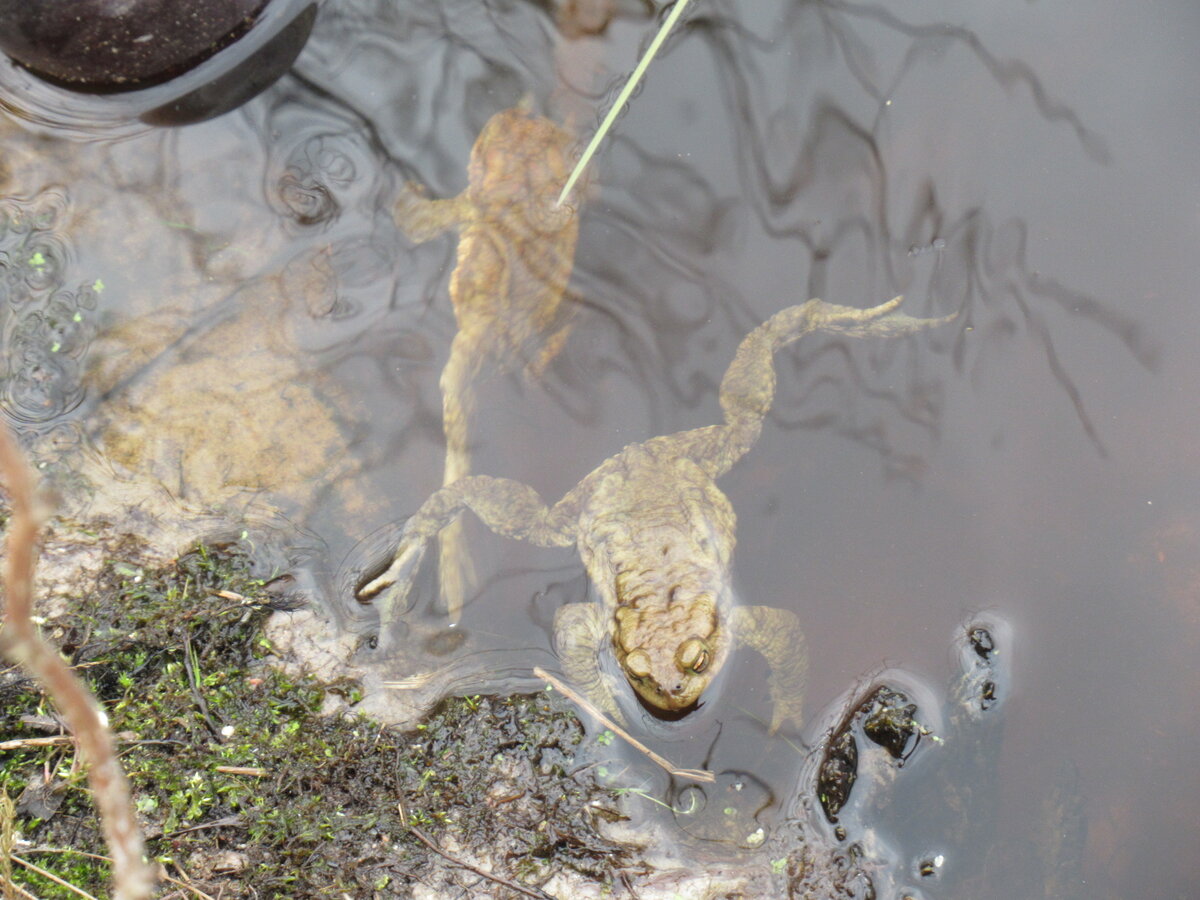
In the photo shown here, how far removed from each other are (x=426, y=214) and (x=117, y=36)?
5.65ft

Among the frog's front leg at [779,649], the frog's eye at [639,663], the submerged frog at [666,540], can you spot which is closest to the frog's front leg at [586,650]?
the submerged frog at [666,540]

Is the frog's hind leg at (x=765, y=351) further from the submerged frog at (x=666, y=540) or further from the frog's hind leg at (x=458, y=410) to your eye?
the frog's hind leg at (x=458, y=410)

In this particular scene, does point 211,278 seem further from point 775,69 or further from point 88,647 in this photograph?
point 775,69

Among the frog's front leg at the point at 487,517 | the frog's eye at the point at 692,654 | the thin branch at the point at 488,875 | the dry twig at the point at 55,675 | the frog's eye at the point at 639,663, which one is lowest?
the thin branch at the point at 488,875

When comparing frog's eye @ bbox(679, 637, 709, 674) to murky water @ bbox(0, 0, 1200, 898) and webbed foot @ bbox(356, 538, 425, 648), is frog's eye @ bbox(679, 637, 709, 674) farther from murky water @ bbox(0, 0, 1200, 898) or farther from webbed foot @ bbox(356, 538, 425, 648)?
webbed foot @ bbox(356, 538, 425, 648)

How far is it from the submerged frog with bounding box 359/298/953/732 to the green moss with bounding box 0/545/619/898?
1.73 ft

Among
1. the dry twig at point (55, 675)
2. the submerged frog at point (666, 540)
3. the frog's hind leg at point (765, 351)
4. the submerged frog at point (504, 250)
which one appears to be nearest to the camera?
the dry twig at point (55, 675)

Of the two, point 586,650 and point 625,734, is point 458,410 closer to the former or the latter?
point 586,650

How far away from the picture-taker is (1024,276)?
4.45m

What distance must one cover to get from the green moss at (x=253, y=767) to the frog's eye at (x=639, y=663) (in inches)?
18.6

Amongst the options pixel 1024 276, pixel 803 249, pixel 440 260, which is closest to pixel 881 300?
pixel 803 249

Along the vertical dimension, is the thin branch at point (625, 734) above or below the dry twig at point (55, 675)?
below

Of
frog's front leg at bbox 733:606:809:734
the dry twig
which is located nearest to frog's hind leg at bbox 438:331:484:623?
frog's front leg at bbox 733:606:809:734

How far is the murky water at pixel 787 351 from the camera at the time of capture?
3895mm
